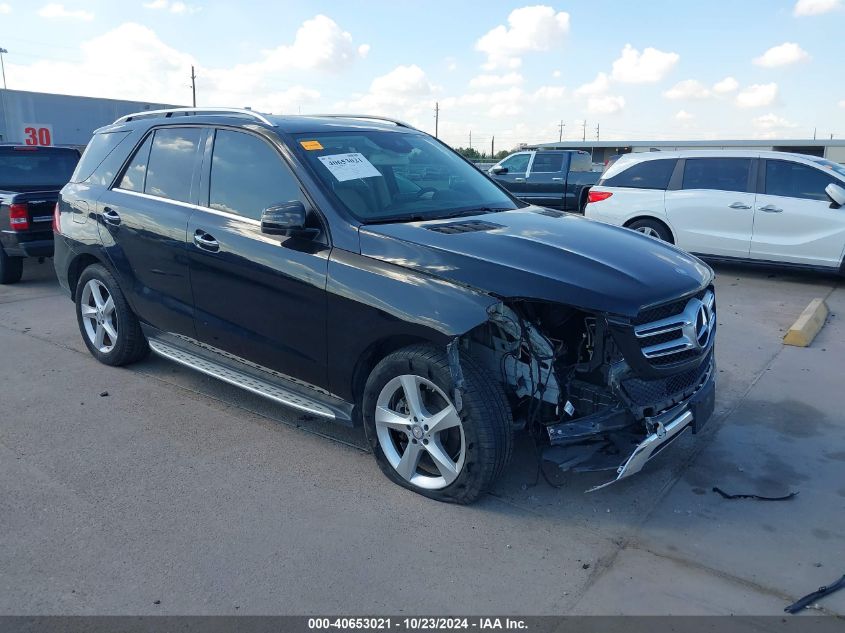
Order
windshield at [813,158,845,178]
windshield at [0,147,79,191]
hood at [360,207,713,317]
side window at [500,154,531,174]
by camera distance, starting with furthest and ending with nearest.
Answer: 1. side window at [500,154,531,174]
2. windshield at [0,147,79,191]
3. windshield at [813,158,845,178]
4. hood at [360,207,713,317]

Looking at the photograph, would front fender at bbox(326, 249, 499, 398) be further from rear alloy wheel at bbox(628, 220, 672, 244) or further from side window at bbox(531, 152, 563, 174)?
side window at bbox(531, 152, 563, 174)

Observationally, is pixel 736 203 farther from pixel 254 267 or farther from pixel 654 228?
pixel 254 267

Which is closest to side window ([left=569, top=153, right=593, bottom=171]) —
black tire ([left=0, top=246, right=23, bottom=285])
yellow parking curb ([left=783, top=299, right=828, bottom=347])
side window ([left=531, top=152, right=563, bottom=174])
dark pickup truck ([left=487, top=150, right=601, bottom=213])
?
dark pickup truck ([left=487, top=150, right=601, bottom=213])

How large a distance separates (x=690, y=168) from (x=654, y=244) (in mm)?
6491

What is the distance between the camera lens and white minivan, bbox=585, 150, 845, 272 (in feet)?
29.5

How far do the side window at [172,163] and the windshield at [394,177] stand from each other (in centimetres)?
99

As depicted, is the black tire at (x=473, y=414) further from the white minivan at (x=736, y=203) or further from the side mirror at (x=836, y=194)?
the side mirror at (x=836, y=194)

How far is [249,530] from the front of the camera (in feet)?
11.5

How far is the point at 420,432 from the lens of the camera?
3.68 meters

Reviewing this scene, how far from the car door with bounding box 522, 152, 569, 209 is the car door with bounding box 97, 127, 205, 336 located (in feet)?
38.4

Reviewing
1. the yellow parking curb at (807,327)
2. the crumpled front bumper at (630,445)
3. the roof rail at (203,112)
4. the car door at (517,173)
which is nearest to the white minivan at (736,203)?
the yellow parking curb at (807,327)

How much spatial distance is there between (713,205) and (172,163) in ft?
24.0

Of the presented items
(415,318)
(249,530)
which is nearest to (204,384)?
(249,530)

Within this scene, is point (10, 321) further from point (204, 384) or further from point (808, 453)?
point (808, 453)
